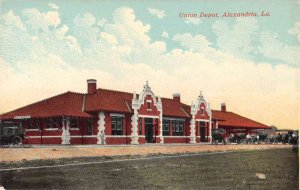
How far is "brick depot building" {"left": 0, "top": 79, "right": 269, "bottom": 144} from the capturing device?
27.0 meters

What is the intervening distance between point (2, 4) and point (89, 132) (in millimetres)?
11993

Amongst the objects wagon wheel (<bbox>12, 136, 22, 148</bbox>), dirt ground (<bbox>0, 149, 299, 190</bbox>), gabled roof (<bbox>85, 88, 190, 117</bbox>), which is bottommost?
dirt ground (<bbox>0, 149, 299, 190</bbox>)

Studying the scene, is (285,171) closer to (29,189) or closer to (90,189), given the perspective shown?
(90,189)

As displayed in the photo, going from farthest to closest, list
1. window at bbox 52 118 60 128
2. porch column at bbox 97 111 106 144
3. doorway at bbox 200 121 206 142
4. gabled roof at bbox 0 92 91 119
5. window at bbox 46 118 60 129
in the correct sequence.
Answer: doorway at bbox 200 121 206 142 < porch column at bbox 97 111 106 144 < window at bbox 46 118 60 129 < window at bbox 52 118 60 128 < gabled roof at bbox 0 92 91 119

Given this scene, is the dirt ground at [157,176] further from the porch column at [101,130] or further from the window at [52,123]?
the window at [52,123]

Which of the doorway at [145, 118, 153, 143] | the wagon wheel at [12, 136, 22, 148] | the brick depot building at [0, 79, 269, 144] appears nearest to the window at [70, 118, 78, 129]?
the brick depot building at [0, 79, 269, 144]

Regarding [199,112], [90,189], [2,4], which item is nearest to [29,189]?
[90,189]

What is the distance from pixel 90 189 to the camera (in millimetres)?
13406

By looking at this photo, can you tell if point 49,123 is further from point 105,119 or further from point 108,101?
point 108,101

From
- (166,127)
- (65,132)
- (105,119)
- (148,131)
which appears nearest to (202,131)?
(166,127)

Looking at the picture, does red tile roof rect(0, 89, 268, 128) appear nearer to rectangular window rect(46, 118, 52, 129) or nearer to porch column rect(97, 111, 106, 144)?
porch column rect(97, 111, 106, 144)

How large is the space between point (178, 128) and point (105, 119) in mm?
10972

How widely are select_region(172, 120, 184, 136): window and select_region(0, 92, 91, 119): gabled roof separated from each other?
465 inches

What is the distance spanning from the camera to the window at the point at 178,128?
126ft
